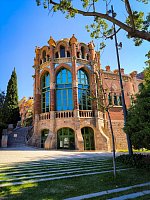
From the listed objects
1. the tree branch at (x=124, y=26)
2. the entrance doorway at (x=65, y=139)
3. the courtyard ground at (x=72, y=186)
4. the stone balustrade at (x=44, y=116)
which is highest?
the tree branch at (x=124, y=26)

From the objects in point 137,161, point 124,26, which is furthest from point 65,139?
point 124,26

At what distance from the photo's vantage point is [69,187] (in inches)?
Answer: 240

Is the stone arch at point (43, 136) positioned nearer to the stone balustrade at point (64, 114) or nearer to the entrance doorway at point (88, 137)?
the stone balustrade at point (64, 114)

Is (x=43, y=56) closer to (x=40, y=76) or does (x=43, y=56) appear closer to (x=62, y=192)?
(x=40, y=76)

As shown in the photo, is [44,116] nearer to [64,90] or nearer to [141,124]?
[64,90]

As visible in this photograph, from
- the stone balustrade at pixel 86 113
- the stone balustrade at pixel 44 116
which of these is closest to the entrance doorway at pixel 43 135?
the stone balustrade at pixel 44 116

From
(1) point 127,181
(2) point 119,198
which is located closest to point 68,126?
(1) point 127,181

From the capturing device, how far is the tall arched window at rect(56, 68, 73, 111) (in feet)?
78.6

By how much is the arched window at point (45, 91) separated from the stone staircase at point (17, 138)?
17.8ft

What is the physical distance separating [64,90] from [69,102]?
192 centimetres

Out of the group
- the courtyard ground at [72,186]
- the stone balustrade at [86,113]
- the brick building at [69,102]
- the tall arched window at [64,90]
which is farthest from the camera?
the tall arched window at [64,90]

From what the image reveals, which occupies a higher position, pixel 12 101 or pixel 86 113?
pixel 12 101

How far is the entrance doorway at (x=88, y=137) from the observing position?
23236 millimetres

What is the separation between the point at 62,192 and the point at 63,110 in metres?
18.2
